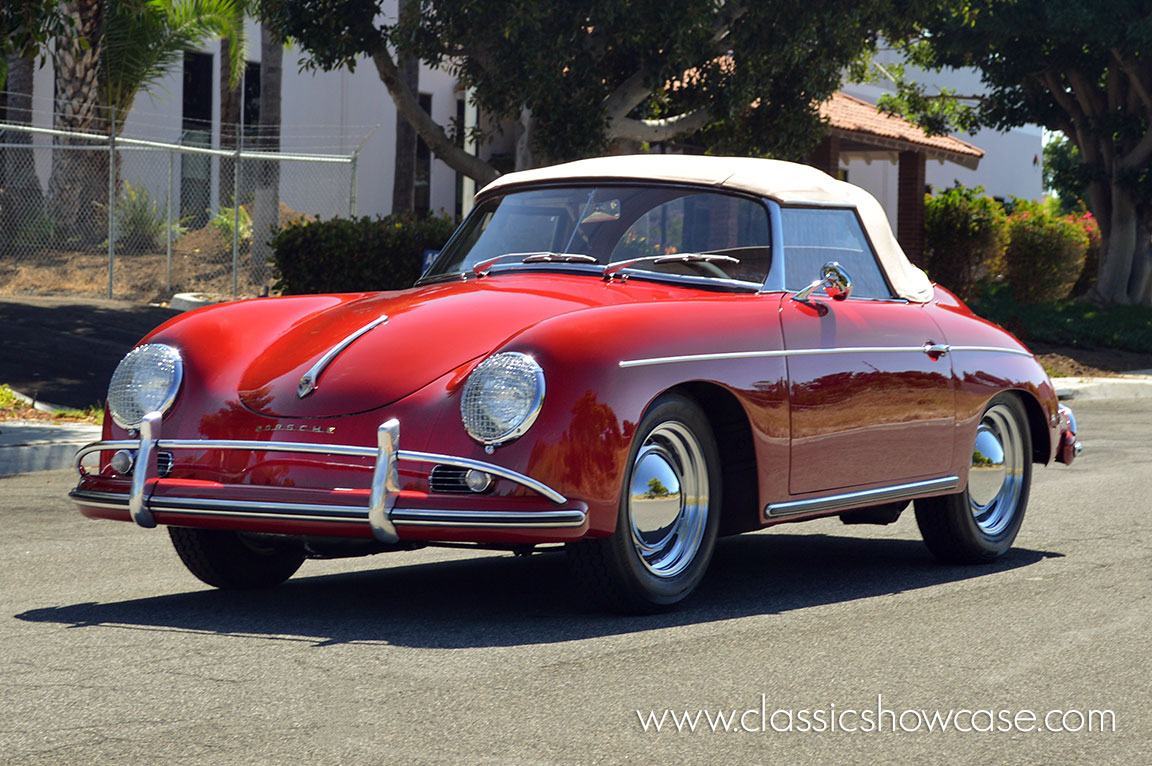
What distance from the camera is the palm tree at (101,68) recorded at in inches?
878

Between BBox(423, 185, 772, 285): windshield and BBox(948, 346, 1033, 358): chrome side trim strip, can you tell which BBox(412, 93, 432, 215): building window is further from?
BBox(423, 185, 772, 285): windshield

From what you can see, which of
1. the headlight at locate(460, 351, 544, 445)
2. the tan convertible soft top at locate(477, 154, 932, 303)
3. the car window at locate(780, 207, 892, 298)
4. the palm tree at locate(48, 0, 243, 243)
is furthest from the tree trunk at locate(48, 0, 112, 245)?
the headlight at locate(460, 351, 544, 445)

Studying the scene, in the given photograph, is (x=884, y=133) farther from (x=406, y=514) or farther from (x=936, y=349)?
(x=406, y=514)

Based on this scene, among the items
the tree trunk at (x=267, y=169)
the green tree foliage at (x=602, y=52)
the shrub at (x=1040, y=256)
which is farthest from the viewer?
the shrub at (x=1040, y=256)

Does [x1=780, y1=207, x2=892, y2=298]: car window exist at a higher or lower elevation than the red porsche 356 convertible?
higher

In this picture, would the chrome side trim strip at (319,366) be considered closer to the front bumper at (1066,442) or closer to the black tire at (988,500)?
the black tire at (988,500)

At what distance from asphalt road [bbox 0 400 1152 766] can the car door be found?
54cm

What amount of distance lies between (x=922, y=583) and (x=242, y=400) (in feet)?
9.74

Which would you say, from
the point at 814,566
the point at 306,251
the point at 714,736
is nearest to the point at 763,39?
the point at 306,251

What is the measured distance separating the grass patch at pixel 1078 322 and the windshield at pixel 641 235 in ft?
62.8

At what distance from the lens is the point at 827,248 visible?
22.2ft

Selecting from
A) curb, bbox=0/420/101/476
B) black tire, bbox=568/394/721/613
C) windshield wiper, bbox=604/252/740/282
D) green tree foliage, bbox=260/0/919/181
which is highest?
green tree foliage, bbox=260/0/919/181

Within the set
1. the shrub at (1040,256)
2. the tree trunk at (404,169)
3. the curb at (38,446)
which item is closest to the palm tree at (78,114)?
the tree trunk at (404,169)

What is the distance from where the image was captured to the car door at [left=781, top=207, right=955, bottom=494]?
239 inches
